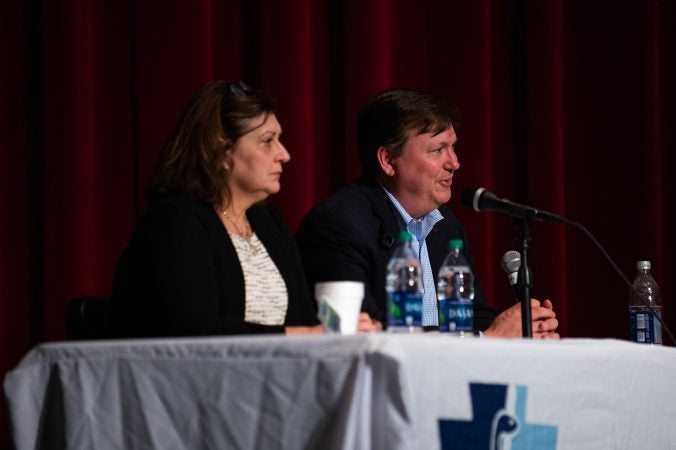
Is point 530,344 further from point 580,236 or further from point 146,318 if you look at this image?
point 580,236

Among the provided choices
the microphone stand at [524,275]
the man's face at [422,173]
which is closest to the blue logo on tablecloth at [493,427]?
the microphone stand at [524,275]

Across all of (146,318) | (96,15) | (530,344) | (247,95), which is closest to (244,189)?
(247,95)

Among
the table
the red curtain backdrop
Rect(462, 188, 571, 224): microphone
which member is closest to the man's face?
the red curtain backdrop

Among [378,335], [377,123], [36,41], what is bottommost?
[378,335]

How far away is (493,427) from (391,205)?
1466mm

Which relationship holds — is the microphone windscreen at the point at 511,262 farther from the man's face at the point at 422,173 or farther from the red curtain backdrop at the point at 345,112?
the red curtain backdrop at the point at 345,112

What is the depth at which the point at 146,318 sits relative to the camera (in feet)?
7.02

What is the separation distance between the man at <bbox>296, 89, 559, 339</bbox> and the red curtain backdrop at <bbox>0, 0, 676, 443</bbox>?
2.15 ft

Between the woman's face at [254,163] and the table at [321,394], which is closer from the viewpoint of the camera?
the table at [321,394]

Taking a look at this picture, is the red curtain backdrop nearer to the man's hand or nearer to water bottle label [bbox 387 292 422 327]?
the man's hand

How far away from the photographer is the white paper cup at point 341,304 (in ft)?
5.92

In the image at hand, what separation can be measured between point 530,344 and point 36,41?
2.33 m

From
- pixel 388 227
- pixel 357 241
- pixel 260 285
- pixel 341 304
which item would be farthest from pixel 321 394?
pixel 388 227

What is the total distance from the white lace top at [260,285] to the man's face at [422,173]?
0.73 metres
